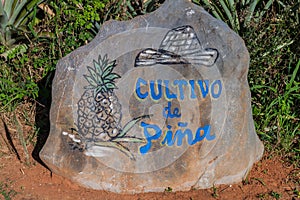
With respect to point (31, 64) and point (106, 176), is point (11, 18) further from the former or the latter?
point (106, 176)

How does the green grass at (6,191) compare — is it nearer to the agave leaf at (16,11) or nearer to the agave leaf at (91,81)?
the agave leaf at (91,81)

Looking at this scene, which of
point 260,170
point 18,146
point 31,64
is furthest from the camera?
point 31,64

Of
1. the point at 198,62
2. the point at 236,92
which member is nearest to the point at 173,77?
the point at 198,62

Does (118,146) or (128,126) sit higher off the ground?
(128,126)

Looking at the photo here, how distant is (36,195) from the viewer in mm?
4367

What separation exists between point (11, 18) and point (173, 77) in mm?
2150

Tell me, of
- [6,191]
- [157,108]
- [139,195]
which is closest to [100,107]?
[157,108]

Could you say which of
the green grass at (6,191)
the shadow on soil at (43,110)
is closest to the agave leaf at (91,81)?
the shadow on soil at (43,110)

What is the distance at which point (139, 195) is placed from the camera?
4359mm

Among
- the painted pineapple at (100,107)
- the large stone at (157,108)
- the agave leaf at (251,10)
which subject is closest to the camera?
the large stone at (157,108)

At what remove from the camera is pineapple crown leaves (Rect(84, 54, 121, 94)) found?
449 centimetres

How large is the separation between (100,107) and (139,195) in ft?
2.43

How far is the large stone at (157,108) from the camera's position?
433cm

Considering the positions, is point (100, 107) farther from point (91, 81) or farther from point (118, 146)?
point (118, 146)
